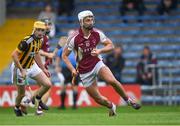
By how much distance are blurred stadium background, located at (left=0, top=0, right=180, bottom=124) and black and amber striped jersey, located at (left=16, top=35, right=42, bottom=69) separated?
8075mm

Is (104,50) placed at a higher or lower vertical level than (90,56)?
higher

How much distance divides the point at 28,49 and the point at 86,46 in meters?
1.66

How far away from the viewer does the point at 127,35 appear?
102 ft

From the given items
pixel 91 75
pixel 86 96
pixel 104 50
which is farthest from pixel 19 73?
pixel 86 96

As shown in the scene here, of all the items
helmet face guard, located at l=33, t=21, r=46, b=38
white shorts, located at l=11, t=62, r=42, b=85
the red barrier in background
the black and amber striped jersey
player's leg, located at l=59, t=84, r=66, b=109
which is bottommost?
the red barrier in background

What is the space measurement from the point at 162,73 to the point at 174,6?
4.47 meters

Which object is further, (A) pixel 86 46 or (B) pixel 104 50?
(A) pixel 86 46

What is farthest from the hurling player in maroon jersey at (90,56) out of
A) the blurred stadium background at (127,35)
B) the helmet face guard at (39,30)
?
the blurred stadium background at (127,35)

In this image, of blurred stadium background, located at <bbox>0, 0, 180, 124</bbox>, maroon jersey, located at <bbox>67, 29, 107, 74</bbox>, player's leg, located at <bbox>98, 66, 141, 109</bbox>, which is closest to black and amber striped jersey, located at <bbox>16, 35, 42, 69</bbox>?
maroon jersey, located at <bbox>67, 29, 107, 74</bbox>

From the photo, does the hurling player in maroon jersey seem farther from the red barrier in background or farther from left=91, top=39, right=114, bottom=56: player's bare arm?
the red barrier in background

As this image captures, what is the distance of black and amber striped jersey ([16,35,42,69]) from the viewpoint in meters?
18.0

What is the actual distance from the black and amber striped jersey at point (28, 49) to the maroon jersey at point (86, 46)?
115cm

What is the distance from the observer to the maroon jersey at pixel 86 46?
56.6 feet

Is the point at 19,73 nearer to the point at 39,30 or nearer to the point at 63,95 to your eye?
the point at 39,30
